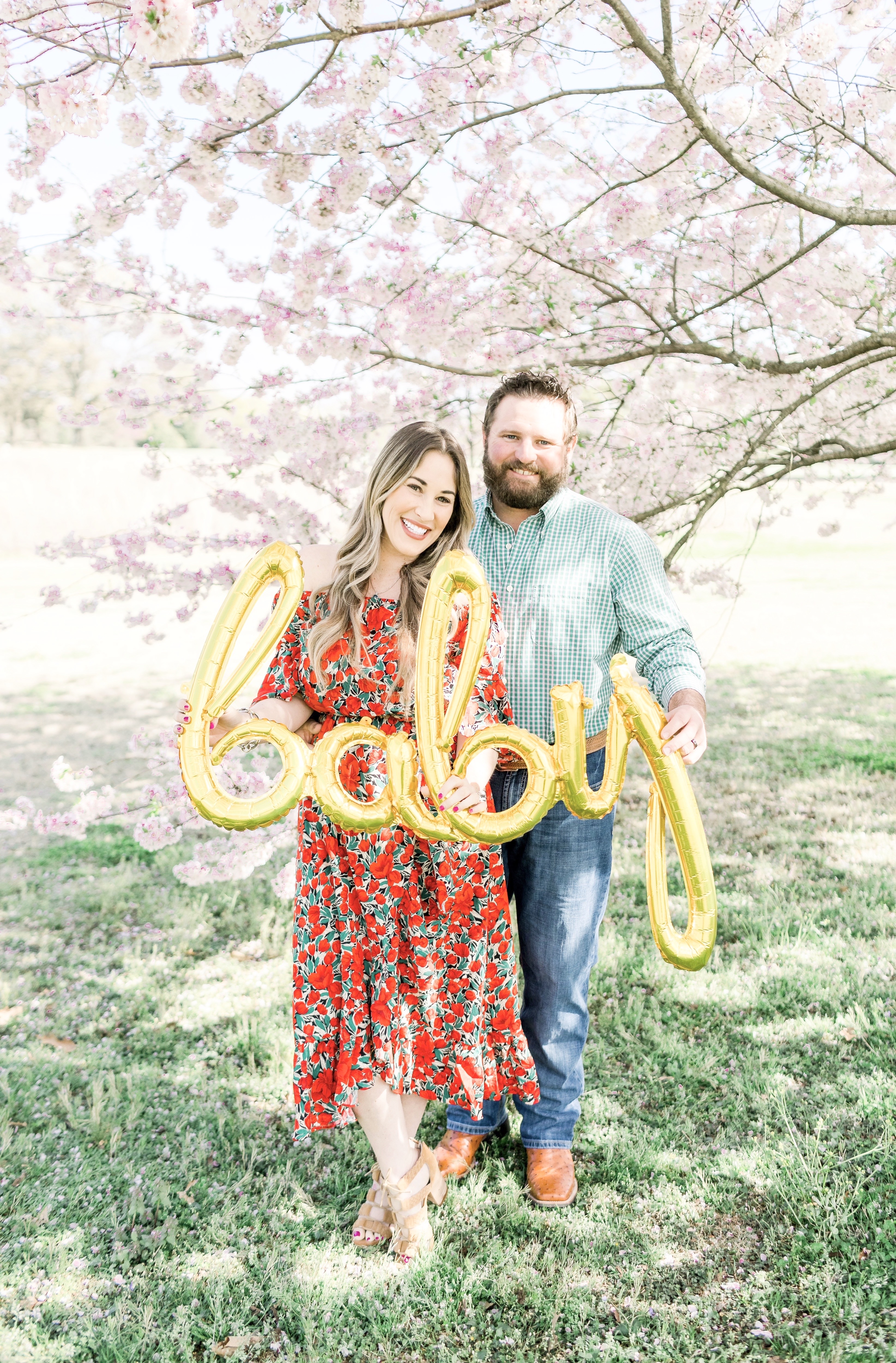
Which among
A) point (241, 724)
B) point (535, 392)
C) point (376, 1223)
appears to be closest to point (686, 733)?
point (241, 724)

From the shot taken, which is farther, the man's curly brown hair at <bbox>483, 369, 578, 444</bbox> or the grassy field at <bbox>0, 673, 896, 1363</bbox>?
the man's curly brown hair at <bbox>483, 369, 578, 444</bbox>

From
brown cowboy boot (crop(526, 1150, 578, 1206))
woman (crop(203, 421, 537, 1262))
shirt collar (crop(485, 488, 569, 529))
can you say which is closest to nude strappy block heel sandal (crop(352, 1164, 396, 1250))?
woman (crop(203, 421, 537, 1262))

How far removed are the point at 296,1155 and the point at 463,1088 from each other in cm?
77

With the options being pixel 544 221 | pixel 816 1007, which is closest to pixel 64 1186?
pixel 816 1007

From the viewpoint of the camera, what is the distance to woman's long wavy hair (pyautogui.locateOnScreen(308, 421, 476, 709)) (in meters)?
2.20

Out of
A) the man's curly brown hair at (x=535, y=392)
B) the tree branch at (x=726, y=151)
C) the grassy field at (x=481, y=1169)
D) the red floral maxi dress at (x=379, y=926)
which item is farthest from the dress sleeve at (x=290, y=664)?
the tree branch at (x=726, y=151)

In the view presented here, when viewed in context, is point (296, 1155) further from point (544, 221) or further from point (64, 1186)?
point (544, 221)

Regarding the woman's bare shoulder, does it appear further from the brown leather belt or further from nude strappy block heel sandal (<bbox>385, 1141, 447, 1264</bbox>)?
nude strappy block heel sandal (<bbox>385, 1141, 447, 1264</bbox>)

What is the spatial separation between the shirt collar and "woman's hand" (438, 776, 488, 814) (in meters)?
1.00

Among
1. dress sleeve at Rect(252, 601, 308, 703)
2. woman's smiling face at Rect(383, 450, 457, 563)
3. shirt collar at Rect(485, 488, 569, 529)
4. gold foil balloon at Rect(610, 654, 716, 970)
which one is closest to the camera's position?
gold foil balloon at Rect(610, 654, 716, 970)

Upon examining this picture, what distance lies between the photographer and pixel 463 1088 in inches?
95.7

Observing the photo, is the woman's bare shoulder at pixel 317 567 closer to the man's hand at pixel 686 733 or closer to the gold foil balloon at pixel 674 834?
the gold foil balloon at pixel 674 834

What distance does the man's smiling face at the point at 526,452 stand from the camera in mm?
2449

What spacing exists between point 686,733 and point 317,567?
957mm
